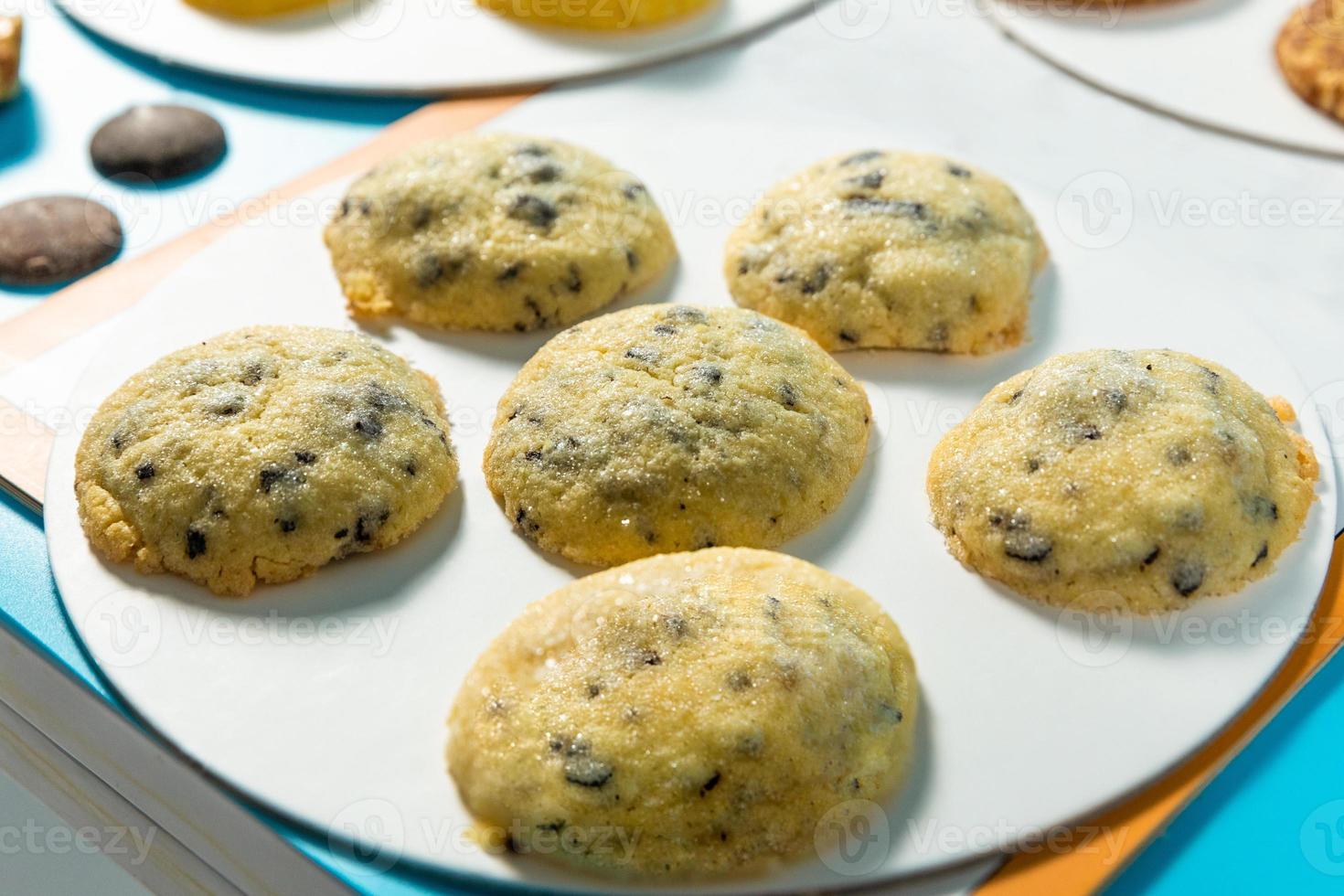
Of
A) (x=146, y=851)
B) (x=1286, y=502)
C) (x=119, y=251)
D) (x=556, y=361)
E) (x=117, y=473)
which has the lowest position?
(x=146, y=851)

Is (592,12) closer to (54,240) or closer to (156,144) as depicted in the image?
(156,144)

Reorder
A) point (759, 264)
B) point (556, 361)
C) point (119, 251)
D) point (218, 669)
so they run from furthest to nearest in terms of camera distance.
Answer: point (119, 251)
point (759, 264)
point (556, 361)
point (218, 669)

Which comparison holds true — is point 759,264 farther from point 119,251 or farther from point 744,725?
point 119,251

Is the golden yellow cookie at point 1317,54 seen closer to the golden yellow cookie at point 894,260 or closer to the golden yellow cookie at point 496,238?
the golden yellow cookie at point 894,260

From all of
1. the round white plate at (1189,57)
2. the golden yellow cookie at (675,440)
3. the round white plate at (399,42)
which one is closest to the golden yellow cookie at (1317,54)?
the round white plate at (1189,57)

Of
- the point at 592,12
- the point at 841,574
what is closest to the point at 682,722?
the point at 841,574

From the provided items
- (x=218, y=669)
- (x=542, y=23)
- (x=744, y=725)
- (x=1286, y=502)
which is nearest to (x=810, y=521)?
(x=744, y=725)
